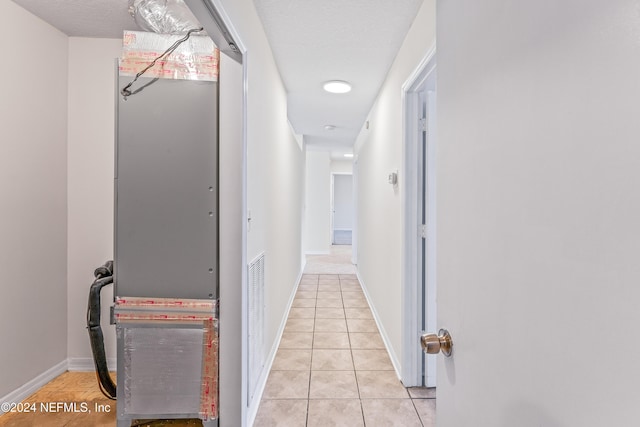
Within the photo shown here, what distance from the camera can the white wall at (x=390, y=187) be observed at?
6.16 ft

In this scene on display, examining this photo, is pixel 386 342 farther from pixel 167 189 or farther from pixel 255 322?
pixel 167 189

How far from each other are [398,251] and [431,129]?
→ 2.98 ft

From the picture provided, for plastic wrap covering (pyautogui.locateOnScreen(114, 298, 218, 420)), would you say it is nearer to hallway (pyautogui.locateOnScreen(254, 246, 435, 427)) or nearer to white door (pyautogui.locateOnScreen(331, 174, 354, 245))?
hallway (pyautogui.locateOnScreen(254, 246, 435, 427))

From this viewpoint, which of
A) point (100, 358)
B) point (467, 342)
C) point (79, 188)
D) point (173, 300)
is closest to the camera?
point (467, 342)

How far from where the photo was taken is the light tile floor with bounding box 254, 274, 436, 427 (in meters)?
1.80

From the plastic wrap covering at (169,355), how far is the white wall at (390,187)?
1.31 metres

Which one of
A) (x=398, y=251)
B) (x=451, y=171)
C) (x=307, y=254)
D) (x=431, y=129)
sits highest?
(x=431, y=129)

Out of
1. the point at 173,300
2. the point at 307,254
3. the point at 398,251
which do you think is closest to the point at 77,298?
the point at 173,300

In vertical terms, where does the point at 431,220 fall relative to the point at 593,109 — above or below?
below

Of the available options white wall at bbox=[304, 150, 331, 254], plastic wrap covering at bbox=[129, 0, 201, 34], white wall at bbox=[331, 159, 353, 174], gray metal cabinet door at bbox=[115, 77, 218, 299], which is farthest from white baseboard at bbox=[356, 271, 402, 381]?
white wall at bbox=[331, 159, 353, 174]

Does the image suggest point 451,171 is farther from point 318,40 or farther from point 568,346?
point 318,40

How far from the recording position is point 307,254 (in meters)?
7.25

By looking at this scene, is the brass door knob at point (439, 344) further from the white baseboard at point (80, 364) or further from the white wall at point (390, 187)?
the white baseboard at point (80, 364)

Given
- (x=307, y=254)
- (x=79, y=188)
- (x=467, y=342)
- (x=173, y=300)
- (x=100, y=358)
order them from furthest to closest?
(x=307, y=254)
(x=79, y=188)
(x=100, y=358)
(x=173, y=300)
(x=467, y=342)
